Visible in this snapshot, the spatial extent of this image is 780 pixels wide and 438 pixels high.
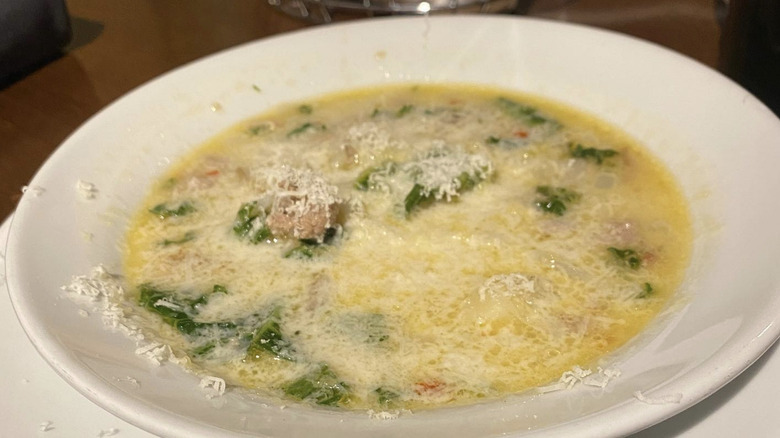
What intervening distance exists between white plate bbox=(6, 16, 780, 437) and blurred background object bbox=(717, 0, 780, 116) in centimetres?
23

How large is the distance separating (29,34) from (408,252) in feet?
8.66

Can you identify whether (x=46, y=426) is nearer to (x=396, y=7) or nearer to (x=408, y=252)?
(x=408, y=252)

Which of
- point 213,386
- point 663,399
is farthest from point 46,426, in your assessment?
point 663,399

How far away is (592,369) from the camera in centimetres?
176

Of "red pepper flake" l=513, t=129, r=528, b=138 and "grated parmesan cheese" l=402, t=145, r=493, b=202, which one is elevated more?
"red pepper flake" l=513, t=129, r=528, b=138

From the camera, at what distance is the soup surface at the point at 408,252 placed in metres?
1.91

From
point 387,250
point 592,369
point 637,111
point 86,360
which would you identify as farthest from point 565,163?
point 86,360

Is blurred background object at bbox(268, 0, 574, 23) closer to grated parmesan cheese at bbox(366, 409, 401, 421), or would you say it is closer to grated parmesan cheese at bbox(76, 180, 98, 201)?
grated parmesan cheese at bbox(76, 180, 98, 201)

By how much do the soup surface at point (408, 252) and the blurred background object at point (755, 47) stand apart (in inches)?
20.0

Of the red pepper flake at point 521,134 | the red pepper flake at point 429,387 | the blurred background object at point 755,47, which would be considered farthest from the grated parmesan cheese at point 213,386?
the blurred background object at point 755,47

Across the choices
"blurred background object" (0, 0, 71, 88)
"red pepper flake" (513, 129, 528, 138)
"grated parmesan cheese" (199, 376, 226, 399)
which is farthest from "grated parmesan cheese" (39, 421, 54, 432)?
"blurred background object" (0, 0, 71, 88)

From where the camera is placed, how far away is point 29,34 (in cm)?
366

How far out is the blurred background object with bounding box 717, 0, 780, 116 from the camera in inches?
97.0

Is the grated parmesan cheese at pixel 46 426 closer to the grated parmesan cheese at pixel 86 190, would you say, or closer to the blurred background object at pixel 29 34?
the grated parmesan cheese at pixel 86 190
